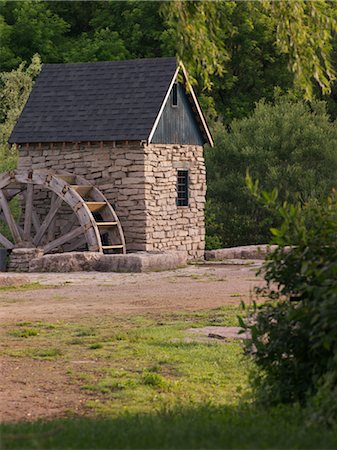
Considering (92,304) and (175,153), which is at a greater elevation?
(175,153)

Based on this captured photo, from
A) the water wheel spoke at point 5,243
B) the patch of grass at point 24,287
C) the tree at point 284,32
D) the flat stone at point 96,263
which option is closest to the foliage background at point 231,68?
the tree at point 284,32

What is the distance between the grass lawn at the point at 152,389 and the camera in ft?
29.4

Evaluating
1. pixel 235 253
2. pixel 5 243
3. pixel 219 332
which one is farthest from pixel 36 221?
pixel 219 332

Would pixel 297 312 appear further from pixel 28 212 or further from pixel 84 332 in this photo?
pixel 28 212

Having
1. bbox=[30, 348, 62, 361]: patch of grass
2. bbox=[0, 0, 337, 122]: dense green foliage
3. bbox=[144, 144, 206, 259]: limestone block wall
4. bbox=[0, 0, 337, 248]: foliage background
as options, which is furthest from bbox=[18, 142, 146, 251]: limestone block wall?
bbox=[30, 348, 62, 361]: patch of grass

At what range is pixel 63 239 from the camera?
106 feet

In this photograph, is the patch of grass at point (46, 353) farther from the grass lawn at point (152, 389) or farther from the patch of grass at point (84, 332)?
the patch of grass at point (84, 332)

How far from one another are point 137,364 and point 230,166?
26.0 meters

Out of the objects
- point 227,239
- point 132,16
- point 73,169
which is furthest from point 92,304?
point 132,16

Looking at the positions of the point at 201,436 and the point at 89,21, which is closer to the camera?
the point at 201,436

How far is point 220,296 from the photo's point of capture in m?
23.3

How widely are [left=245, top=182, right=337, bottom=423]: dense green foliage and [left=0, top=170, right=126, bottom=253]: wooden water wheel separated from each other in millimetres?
20025

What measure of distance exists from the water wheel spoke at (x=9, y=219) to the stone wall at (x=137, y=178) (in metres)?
1.31

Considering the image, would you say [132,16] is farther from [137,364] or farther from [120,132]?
[137,364]
